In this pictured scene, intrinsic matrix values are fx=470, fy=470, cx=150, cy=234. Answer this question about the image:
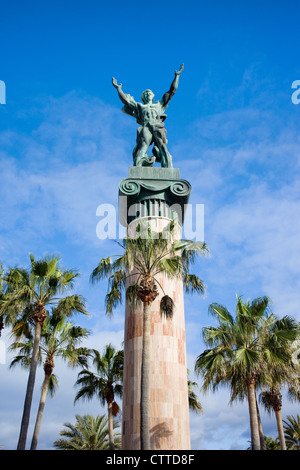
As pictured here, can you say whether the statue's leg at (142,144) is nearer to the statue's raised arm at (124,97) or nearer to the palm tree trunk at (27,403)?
the statue's raised arm at (124,97)

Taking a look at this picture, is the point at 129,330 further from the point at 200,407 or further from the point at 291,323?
the point at 200,407

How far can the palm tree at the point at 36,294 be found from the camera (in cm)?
1927

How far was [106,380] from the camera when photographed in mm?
27219

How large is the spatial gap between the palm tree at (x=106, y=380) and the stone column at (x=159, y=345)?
20.6 ft

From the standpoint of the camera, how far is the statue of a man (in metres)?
26.7

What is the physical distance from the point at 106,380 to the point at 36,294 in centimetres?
971

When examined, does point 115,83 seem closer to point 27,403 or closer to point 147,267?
point 147,267

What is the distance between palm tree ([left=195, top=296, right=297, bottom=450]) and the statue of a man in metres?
11.2

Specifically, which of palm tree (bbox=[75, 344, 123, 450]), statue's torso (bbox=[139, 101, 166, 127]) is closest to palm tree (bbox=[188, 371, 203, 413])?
palm tree (bbox=[75, 344, 123, 450])

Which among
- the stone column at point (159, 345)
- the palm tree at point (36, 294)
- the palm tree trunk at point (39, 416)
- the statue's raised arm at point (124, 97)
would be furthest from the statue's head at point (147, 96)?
the palm tree trunk at point (39, 416)
